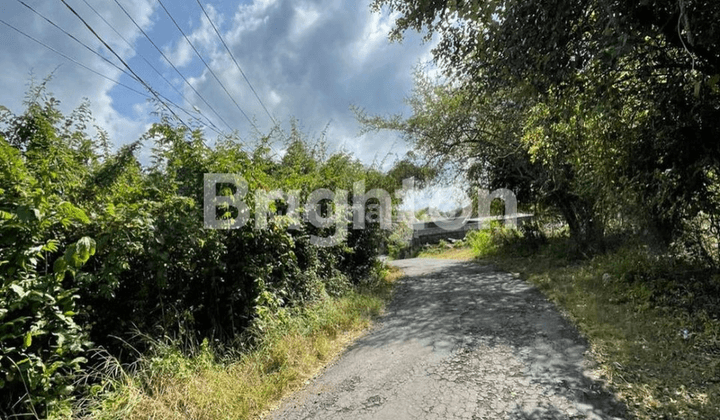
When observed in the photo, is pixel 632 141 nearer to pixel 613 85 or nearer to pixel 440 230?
pixel 613 85

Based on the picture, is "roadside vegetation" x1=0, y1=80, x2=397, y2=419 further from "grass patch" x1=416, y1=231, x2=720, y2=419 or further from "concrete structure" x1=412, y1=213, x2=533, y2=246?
"concrete structure" x1=412, y1=213, x2=533, y2=246

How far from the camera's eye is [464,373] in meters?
3.40

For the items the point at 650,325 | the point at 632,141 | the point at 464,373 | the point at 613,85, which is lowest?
the point at 464,373

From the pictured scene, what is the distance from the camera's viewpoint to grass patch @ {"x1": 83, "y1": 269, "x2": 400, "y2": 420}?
2.59 metres

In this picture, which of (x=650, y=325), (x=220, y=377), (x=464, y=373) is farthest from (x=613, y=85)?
(x=220, y=377)

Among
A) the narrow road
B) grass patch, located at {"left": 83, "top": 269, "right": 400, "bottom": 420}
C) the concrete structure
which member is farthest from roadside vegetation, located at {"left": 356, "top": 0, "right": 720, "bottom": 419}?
the concrete structure

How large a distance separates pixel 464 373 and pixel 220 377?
2274 millimetres

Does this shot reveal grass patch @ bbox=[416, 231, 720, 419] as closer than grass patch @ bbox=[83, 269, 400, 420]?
No

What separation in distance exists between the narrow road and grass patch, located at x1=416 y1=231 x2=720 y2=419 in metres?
0.23

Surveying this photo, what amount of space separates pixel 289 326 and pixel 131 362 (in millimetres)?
1725

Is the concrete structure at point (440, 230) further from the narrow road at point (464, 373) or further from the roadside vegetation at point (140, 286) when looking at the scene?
the roadside vegetation at point (140, 286)

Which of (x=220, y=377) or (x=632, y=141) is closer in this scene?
(x=220, y=377)

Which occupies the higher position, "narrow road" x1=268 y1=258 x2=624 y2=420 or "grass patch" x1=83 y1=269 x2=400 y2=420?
"grass patch" x1=83 y1=269 x2=400 y2=420

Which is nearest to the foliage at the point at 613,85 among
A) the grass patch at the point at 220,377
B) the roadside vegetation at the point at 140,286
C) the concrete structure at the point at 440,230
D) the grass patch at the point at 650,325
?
the grass patch at the point at 650,325
